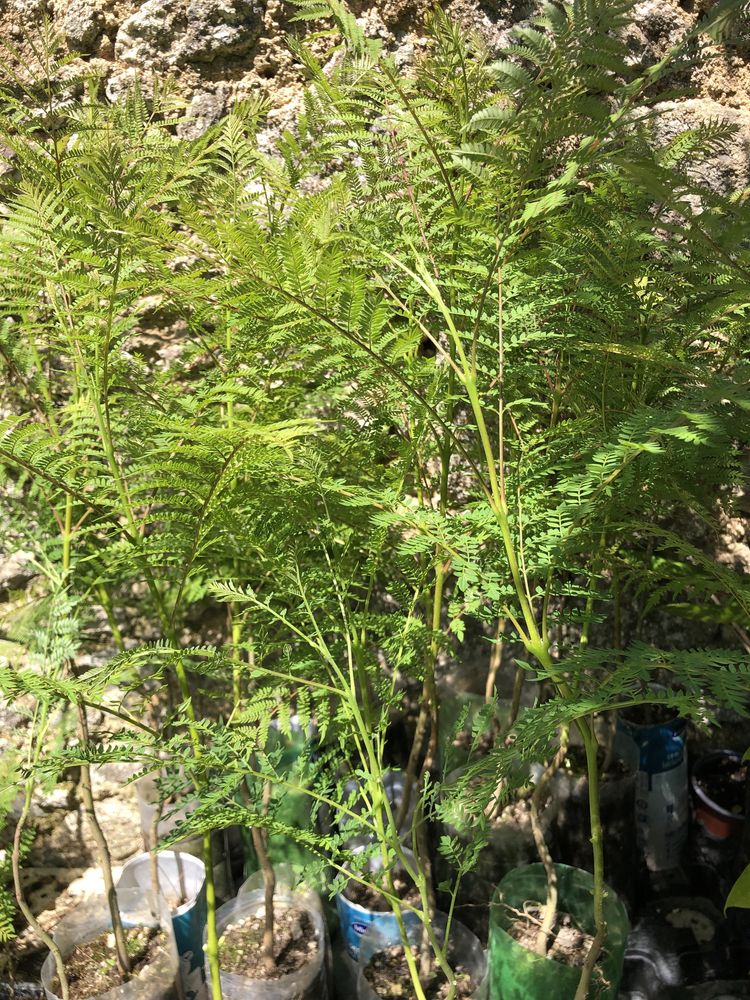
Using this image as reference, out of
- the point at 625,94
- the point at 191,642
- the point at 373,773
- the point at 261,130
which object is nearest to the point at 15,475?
the point at 191,642

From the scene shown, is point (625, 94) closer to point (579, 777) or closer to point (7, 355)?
point (7, 355)

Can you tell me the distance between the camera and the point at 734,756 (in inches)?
60.0

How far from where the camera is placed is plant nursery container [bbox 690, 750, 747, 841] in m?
1.40

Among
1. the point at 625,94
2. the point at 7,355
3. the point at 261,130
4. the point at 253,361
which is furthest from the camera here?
the point at 261,130

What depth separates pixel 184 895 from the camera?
135cm

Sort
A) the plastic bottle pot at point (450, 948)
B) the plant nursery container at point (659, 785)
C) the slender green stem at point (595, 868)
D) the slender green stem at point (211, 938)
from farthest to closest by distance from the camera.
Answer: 1. the plant nursery container at point (659, 785)
2. the plastic bottle pot at point (450, 948)
3. the slender green stem at point (211, 938)
4. the slender green stem at point (595, 868)

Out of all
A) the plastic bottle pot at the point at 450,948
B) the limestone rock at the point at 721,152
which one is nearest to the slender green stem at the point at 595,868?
the plastic bottle pot at the point at 450,948

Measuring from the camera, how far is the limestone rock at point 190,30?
1439 mm

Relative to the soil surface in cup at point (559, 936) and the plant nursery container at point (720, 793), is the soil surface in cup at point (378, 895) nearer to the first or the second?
the soil surface in cup at point (559, 936)

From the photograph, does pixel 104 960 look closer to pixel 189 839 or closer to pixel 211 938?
pixel 189 839

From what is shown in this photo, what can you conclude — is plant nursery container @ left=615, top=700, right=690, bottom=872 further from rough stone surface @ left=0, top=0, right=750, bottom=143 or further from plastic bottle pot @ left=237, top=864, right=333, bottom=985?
rough stone surface @ left=0, top=0, right=750, bottom=143

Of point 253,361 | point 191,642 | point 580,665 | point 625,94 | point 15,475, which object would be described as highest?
point 625,94

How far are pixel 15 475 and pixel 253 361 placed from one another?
0.60 m

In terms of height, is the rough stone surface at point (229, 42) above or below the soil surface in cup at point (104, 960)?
above
